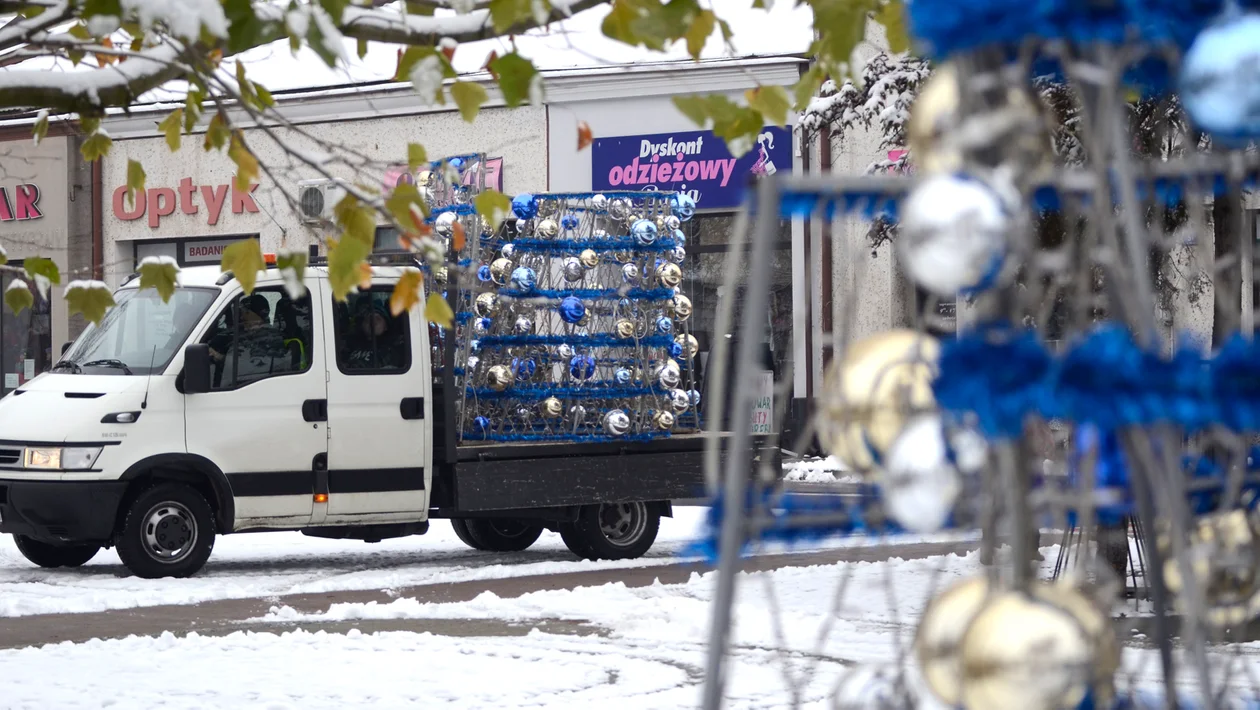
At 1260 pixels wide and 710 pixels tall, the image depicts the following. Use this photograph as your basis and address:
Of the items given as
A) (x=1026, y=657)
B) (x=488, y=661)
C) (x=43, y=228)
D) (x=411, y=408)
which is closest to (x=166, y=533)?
(x=411, y=408)

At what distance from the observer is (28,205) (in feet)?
94.1

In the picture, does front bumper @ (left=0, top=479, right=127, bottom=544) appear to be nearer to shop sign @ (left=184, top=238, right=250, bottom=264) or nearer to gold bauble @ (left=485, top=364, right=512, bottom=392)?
gold bauble @ (left=485, top=364, right=512, bottom=392)

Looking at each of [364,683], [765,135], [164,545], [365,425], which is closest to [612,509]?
[365,425]

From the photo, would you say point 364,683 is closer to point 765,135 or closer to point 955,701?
point 955,701

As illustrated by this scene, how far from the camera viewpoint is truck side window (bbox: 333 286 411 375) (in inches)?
443

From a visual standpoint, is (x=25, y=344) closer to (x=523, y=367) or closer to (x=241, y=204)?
(x=241, y=204)

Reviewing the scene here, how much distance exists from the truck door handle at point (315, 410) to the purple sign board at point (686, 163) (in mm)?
13394

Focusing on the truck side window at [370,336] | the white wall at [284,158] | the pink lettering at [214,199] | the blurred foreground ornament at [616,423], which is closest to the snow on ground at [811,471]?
the white wall at [284,158]

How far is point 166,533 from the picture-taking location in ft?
35.8

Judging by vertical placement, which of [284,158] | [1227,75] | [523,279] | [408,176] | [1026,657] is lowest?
[1026,657]

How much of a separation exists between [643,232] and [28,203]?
20.2 meters

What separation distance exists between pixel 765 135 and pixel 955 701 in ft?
73.8

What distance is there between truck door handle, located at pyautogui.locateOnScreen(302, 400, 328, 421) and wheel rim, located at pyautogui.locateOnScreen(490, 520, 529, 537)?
2.35 meters

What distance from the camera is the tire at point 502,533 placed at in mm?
13031
